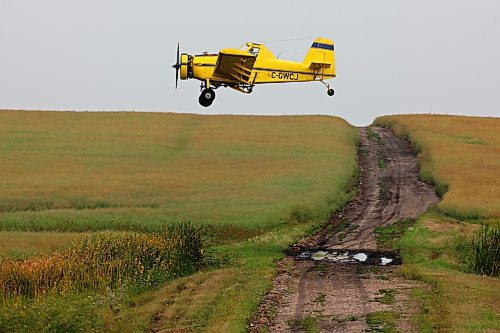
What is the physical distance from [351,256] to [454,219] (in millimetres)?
9279

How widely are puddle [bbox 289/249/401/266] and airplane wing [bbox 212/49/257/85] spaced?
9806 mm

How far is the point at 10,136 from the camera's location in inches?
2731

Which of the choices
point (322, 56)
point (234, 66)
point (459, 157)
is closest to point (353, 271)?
point (234, 66)

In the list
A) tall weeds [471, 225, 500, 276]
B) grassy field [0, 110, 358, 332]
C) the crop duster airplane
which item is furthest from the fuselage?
tall weeds [471, 225, 500, 276]

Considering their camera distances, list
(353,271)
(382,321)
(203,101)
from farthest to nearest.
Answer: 1. (203,101)
2. (353,271)
3. (382,321)

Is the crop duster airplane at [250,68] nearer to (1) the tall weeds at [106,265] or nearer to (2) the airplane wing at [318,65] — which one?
(2) the airplane wing at [318,65]

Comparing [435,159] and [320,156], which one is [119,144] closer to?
[320,156]

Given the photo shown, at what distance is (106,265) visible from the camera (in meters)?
30.9

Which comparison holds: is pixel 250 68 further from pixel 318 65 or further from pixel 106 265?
pixel 106 265

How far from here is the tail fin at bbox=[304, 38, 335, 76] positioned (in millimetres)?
49112

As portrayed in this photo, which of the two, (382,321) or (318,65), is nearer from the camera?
(382,321)

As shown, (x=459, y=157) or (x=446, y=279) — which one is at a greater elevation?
(x=459, y=157)

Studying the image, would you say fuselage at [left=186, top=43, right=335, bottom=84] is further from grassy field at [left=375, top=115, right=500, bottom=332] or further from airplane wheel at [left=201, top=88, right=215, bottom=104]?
grassy field at [left=375, top=115, right=500, bottom=332]

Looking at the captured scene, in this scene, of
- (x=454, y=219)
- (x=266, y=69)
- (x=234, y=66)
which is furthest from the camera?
(x=266, y=69)
